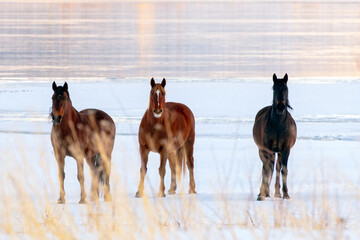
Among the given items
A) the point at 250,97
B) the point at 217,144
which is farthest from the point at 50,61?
the point at 217,144

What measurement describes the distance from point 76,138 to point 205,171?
3.76 m

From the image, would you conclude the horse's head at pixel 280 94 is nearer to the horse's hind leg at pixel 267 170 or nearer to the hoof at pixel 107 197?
the horse's hind leg at pixel 267 170

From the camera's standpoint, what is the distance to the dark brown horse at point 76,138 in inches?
380

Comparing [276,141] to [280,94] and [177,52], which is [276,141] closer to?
[280,94]

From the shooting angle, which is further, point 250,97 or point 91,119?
point 250,97

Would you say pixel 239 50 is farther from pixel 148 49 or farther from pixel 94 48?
pixel 94 48

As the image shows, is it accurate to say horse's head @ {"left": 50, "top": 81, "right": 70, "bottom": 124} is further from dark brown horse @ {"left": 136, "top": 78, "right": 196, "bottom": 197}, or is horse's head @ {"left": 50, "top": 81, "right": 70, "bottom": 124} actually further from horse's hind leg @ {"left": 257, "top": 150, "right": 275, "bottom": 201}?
horse's hind leg @ {"left": 257, "top": 150, "right": 275, "bottom": 201}

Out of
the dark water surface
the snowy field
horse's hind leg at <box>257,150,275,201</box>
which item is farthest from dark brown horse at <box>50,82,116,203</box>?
the dark water surface

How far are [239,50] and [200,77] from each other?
1413cm

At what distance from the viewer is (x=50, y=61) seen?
36.7 meters

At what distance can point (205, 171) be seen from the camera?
13.0 meters

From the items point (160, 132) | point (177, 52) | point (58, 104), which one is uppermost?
point (177, 52)

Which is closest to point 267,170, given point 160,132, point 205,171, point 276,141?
point 276,141

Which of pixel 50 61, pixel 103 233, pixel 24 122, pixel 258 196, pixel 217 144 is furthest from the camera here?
pixel 50 61
